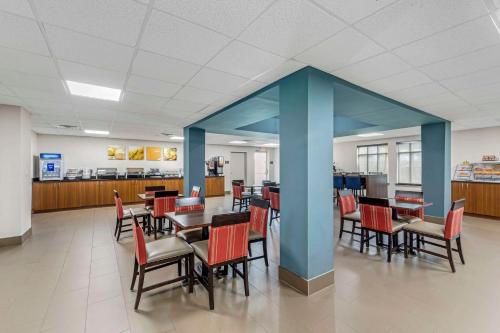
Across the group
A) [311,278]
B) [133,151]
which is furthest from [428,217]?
[133,151]

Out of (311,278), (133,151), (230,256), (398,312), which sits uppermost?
(133,151)

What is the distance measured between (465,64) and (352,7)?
69.9 inches

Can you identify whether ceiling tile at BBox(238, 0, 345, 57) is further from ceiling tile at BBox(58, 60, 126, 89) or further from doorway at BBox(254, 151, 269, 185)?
doorway at BBox(254, 151, 269, 185)

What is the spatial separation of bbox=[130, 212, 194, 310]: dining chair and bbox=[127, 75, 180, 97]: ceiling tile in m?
1.67

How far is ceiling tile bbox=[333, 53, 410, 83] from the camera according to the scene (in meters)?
2.26

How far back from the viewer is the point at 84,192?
720 centimetres

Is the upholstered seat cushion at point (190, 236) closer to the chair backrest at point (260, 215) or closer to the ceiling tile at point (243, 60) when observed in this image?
the chair backrest at point (260, 215)

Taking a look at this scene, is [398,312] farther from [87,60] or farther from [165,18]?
[87,60]

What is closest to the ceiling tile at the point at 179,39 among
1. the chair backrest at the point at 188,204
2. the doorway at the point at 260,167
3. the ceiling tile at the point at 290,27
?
the ceiling tile at the point at 290,27

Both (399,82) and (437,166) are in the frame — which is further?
(437,166)

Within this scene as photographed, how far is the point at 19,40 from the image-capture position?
6.16 ft

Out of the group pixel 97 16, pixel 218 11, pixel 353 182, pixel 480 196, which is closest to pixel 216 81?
pixel 218 11

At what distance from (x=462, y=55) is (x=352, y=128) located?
433cm

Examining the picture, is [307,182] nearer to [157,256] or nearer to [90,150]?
[157,256]
